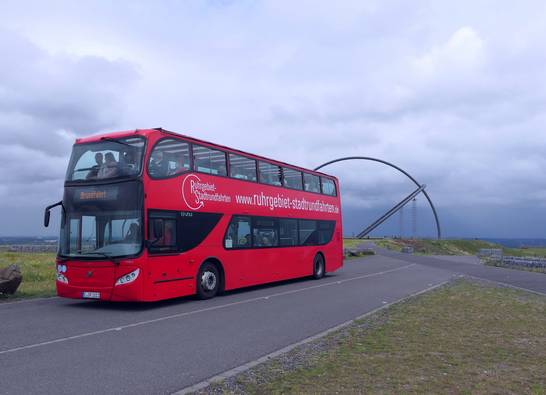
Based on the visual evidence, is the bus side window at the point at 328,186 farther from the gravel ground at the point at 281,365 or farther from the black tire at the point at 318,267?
the gravel ground at the point at 281,365

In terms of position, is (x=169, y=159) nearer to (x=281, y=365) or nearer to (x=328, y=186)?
(x=281, y=365)

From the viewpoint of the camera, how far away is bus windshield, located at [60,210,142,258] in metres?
12.1

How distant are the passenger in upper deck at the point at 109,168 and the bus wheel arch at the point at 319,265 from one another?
10.2 m

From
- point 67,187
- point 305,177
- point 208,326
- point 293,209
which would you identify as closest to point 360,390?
point 208,326

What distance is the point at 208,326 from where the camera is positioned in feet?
33.5

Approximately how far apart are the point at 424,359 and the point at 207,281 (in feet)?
26.3

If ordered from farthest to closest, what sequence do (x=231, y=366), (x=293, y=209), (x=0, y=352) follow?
(x=293, y=209)
(x=0, y=352)
(x=231, y=366)

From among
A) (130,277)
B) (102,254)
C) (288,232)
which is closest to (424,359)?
(130,277)

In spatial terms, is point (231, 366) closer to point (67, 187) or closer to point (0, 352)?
point (0, 352)

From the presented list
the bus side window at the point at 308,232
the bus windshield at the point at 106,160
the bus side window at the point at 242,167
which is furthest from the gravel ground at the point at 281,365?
the bus side window at the point at 308,232

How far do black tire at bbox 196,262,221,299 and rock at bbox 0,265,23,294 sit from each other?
4.76 metres

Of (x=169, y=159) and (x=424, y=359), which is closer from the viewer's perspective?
(x=424, y=359)

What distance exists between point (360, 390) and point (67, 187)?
9.45 metres

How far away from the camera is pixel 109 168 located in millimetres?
12656
